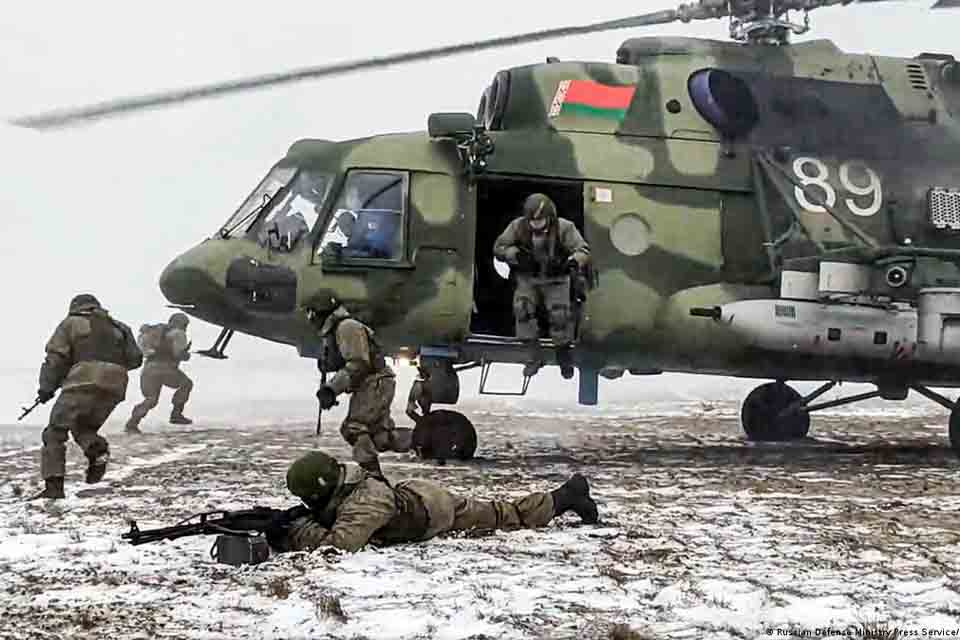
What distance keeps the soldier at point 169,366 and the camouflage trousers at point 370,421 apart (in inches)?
250

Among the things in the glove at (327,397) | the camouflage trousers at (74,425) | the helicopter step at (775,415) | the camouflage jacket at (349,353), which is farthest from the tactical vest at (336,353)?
the helicopter step at (775,415)

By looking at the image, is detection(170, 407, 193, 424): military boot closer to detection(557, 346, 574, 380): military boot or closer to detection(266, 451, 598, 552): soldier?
detection(557, 346, 574, 380): military boot

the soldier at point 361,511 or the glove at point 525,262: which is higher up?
the glove at point 525,262

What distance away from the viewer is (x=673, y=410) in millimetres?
16562

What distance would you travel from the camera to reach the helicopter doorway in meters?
9.27

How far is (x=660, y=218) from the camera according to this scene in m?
9.38

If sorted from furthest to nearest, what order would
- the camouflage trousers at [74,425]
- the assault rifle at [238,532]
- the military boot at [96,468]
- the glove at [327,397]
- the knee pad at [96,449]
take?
the military boot at [96,468] → the knee pad at [96,449] → the glove at [327,397] → the camouflage trousers at [74,425] → the assault rifle at [238,532]

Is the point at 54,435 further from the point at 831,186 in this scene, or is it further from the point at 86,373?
the point at 831,186

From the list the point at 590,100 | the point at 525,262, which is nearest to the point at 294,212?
the point at 525,262

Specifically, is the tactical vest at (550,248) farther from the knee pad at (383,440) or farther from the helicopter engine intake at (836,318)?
the knee pad at (383,440)

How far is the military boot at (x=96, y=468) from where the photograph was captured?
25.6 ft

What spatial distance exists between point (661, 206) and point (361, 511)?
4.95m

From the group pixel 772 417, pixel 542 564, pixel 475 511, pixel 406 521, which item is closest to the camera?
pixel 542 564

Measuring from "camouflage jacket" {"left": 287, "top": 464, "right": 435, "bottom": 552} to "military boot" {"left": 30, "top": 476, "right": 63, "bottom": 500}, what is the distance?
101 inches
